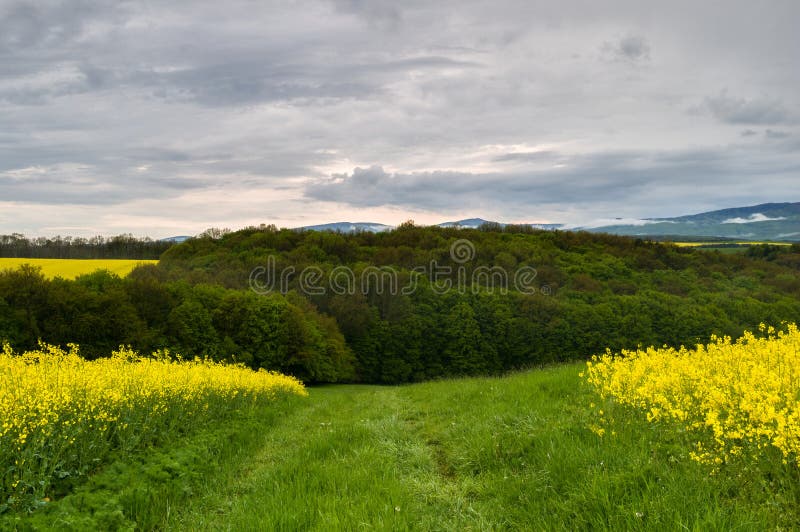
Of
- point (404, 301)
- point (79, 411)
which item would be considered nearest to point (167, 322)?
point (404, 301)

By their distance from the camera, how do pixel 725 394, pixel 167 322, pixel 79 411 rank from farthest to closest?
pixel 167 322 → pixel 79 411 → pixel 725 394

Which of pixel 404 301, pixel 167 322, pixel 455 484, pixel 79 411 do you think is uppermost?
pixel 79 411

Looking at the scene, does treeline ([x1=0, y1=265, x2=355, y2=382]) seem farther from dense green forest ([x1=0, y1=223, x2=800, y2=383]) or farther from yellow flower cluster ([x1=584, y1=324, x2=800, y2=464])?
yellow flower cluster ([x1=584, y1=324, x2=800, y2=464])

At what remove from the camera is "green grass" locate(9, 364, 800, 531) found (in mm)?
4348

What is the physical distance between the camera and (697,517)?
12.9 ft

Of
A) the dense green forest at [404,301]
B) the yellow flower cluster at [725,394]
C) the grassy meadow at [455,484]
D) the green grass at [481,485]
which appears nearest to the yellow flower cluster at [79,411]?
the grassy meadow at [455,484]

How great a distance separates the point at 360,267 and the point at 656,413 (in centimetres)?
7741

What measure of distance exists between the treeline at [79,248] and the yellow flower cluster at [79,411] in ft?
342

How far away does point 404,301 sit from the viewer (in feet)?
229

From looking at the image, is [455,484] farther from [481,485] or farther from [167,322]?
[167,322]

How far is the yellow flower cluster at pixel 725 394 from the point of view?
4.52m

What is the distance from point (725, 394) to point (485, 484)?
2866mm

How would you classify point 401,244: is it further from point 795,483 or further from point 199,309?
point 795,483

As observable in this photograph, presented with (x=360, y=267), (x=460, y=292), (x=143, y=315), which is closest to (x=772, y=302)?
(x=460, y=292)
